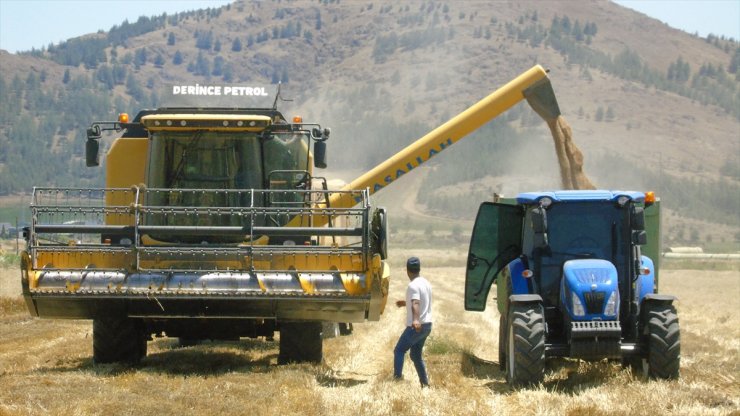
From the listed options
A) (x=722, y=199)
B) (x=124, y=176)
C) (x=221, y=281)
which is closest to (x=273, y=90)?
(x=124, y=176)

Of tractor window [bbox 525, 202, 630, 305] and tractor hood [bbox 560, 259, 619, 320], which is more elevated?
tractor window [bbox 525, 202, 630, 305]

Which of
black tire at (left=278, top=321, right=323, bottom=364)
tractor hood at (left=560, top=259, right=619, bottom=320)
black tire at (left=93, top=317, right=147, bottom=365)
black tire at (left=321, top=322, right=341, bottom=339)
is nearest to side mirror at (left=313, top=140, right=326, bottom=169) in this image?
black tire at (left=278, top=321, right=323, bottom=364)

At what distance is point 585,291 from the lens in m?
12.5

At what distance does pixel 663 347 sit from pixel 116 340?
20.0 feet

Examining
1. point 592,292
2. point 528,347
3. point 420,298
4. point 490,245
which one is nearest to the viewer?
point 528,347

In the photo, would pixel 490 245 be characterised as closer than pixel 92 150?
Yes

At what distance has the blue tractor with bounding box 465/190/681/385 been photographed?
1241 cm

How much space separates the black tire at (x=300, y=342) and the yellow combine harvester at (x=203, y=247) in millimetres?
14

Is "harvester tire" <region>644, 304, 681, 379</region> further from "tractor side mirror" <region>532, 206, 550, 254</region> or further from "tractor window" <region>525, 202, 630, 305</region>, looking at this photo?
"tractor side mirror" <region>532, 206, 550, 254</region>

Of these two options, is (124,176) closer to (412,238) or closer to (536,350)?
(536,350)

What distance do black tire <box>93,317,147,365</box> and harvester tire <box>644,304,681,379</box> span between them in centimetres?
579

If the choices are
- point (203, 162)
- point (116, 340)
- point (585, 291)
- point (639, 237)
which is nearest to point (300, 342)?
point (116, 340)

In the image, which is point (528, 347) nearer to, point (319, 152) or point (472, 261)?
point (472, 261)

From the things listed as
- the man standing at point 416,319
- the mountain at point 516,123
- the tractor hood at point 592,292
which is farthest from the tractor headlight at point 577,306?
the mountain at point 516,123
